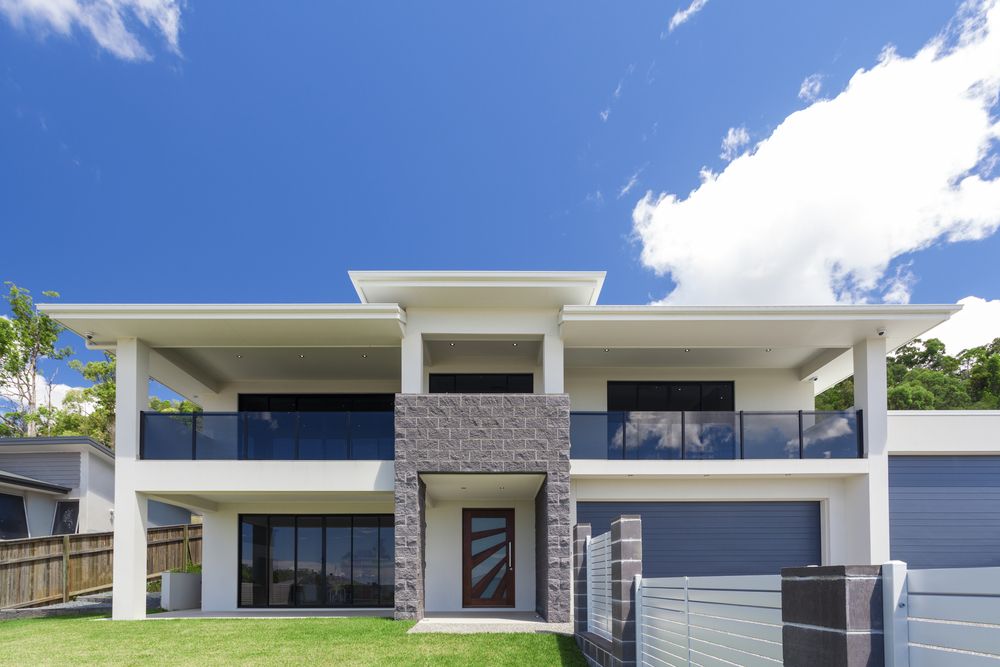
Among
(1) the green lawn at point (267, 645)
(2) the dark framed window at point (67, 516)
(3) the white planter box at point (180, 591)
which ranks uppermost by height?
(2) the dark framed window at point (67, 516)

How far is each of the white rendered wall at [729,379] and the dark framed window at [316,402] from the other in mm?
4430

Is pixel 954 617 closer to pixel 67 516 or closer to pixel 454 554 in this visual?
pixel 454 554

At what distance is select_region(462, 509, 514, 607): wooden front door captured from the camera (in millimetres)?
16906

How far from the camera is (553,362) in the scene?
49.7 ft

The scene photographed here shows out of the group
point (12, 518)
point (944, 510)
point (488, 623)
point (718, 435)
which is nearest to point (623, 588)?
point (488, 623)

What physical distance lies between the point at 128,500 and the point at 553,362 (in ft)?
27.4

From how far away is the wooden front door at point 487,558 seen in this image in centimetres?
1691

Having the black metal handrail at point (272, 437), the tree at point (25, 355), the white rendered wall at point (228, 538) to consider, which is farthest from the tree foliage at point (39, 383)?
the black metal handrail at point (272, 437)

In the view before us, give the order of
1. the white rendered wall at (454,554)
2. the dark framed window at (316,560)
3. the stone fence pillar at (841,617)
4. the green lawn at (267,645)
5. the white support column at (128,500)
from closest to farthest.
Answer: the stone fence pillar at (841,617), the green lawn at (267,645), the white support column at (128,500), the white rendered wall at (454,554), the dark framed window at (316,560)

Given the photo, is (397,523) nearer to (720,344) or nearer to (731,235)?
(720,344)

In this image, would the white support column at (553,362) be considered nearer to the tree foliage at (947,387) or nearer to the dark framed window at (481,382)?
the dark framed window at (481,382)

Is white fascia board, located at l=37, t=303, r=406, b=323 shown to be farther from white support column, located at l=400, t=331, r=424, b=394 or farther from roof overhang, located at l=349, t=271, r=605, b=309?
white support column, located at l=400, t=331, r=424, b=394

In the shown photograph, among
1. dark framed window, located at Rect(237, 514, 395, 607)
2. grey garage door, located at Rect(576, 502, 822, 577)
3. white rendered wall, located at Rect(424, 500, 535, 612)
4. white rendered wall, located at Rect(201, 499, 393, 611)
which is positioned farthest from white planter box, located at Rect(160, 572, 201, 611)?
grey garage door, located at Rect(576, 502, 822, 577)

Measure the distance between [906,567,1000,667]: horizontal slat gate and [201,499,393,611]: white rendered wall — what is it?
15.3m
